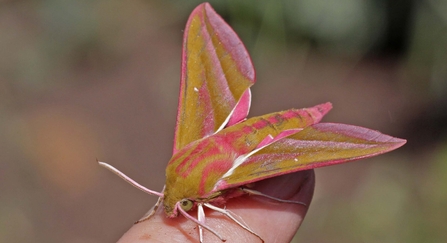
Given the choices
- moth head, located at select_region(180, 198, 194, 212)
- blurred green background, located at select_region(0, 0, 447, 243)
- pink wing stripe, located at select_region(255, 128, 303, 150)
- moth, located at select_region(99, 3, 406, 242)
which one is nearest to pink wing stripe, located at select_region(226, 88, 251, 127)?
moth, located at select_region(99, 3, 406, 242)

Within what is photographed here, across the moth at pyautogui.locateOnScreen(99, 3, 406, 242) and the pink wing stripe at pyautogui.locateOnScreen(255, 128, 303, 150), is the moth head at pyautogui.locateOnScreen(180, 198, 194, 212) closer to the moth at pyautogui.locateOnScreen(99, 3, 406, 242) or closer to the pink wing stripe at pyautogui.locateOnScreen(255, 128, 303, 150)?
the moth at pyautogui.locateOnScreen(99, 3, 406, 242)

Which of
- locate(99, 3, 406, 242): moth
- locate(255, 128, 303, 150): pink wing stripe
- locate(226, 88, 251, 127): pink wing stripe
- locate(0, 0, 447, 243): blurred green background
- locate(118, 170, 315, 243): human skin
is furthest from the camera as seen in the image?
locate(0, 0, 447, 243): blurred green background

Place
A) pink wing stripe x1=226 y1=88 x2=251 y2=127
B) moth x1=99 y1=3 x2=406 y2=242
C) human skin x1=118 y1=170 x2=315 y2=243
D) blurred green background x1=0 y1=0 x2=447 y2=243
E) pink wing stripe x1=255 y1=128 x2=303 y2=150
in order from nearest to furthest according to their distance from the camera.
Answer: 1. moth x1=99 y1=3 x2=406 y2=242
2. pink wing stripe x1=255 y1=128 x2=303 y2=150
3. human skin x1=118 y1=170 x2=315 y2=243
4. pink wing stripe x1=226 y1=88 x2=251 y2=127
5. blurred green background x1=0 y1=0 x2=447 y2=243

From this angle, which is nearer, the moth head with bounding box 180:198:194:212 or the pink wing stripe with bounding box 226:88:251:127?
the moth head with bounding box 180:198:194:212

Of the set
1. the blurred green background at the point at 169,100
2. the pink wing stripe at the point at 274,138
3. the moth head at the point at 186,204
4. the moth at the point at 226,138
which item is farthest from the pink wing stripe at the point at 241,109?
the blurred green background at the point at 169,100

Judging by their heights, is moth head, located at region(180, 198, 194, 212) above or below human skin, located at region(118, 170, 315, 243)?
above

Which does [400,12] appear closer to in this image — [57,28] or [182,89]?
[182,89]

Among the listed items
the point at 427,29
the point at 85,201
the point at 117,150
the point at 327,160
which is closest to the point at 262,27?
the point at 427,29

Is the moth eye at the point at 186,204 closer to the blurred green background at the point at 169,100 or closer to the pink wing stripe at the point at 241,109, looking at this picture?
the pink wing stripe at the point at 241,109

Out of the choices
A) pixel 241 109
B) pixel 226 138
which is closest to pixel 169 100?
pixel 241 109
